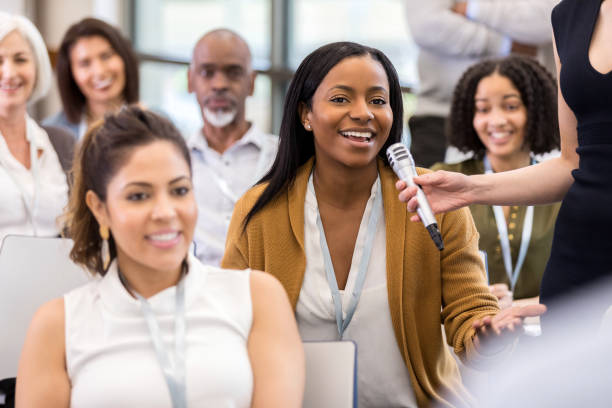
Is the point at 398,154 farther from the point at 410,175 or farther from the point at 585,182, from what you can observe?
the point at 585,182

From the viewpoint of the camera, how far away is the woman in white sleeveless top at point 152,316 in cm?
166

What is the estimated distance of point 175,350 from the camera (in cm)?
168

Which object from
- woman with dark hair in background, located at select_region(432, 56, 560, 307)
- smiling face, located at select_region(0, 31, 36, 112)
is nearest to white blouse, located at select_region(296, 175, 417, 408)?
woman with dark hair in background, located at select_region(432, 56, 560, 307)

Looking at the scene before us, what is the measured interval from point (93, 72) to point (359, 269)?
8.34 feet

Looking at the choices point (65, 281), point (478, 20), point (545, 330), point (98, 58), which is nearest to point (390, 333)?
point (545, 330)

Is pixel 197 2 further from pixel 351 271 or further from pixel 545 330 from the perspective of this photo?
pixel 545 330

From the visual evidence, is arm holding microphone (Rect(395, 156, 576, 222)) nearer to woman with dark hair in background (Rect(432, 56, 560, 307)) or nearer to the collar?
woman with dark hair in background (Rect(432, 56, 560, 307))

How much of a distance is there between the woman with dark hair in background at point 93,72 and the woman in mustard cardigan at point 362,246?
2092 millimetres

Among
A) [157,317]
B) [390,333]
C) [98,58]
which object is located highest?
[98,58]

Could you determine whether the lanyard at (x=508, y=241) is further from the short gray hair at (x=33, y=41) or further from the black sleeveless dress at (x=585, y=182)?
the short gray hair at (x=33, y=41)

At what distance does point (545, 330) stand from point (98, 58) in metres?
3.08

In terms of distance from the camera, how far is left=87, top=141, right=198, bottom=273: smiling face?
1.71 metres

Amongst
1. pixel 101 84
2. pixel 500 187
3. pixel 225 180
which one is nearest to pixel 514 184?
pixel 500 187

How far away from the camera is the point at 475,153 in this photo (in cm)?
349
